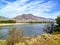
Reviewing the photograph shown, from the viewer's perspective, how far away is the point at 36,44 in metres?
14.4

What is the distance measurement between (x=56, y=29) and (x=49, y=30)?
4.86ft

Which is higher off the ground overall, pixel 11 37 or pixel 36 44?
pixel 11 37

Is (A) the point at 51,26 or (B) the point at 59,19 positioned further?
(A) the point at 51,26

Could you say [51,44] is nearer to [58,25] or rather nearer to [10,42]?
[10,42]

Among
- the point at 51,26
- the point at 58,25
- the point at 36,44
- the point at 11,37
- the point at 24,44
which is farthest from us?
the point at 51,26

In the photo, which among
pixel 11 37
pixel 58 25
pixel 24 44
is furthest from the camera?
pixel 58 25

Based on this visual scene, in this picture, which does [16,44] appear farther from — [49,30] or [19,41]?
[49,30]

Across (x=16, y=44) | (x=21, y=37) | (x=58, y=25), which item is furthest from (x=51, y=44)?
(x=58, y=25)

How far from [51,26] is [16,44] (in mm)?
20733

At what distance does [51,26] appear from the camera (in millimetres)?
32844

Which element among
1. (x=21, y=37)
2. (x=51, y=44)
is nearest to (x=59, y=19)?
(x=51, y=44)

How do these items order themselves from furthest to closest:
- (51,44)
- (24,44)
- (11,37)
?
(51,44)
(24,44)
(11,37)

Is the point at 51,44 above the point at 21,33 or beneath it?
beneath

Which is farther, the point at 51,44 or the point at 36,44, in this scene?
the point at 51,44
